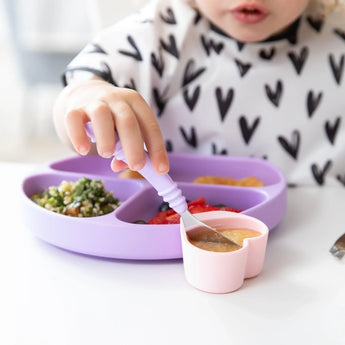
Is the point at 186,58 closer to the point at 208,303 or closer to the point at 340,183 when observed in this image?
the point at 340,183

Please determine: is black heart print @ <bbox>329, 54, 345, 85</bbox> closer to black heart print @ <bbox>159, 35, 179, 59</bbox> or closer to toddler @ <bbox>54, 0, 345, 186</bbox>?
toddler @ <bbox>54, 0, 345, 186</bbox>

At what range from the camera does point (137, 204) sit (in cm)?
74

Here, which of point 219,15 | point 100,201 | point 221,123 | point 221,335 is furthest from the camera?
point 221,123

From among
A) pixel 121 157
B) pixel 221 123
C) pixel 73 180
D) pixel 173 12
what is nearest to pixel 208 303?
pixel 121 157

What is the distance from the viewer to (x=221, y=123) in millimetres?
976

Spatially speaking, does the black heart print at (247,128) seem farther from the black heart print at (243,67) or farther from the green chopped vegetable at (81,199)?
the green chopped vegetable at (81,199)

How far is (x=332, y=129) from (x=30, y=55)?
0.96 metres

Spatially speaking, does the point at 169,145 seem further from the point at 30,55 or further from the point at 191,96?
the point at 30,55

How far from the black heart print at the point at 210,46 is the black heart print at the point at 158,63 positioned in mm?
88

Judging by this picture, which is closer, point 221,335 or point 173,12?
point 221,335

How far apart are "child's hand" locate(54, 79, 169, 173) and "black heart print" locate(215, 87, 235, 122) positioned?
36 cm

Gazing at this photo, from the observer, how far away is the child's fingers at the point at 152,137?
584mm

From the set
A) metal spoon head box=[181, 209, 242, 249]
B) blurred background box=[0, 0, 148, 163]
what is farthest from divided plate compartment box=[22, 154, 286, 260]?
blurred background box=[0, 0, 148, 163]

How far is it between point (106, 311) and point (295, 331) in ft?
0.64
